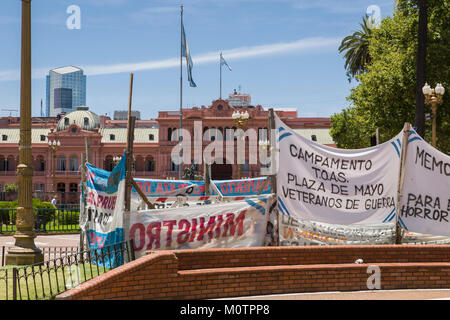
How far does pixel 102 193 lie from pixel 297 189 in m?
3.22

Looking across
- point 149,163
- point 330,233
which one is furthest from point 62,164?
point 330,233

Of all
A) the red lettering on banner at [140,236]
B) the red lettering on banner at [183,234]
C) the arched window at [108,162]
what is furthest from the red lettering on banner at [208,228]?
the arched window at [108,162]

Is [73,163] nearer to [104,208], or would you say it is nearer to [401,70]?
[401,70]

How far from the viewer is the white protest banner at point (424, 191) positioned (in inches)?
414

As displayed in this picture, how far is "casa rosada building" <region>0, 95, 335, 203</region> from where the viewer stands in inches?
3078

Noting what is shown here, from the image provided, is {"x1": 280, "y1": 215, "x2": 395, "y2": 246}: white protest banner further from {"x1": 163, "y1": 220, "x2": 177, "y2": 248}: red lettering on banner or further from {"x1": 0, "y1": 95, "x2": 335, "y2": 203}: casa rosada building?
{"x1": 0, "y1": 95, "x2": 335, "y2": 203}: casa rosada building

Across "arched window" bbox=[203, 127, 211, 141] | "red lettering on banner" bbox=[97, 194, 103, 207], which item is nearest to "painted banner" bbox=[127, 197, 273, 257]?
"red lettering on banner" bbox=[97, 194, 103, 207]

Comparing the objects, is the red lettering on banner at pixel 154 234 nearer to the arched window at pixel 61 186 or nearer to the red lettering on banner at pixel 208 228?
the red lettering on banner at pixel 208 228

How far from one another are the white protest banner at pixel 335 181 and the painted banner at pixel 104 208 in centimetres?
253

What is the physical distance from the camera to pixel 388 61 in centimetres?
3008

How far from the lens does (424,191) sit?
1055cm

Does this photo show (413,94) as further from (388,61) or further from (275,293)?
(275,293)

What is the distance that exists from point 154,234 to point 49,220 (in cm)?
1418

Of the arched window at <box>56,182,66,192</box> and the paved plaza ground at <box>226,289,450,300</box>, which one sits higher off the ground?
the paved plaza ground at <box>226,289,450,300</box>
